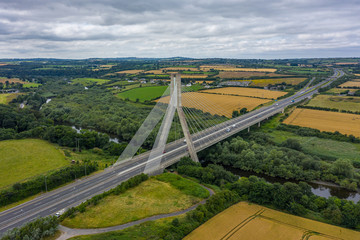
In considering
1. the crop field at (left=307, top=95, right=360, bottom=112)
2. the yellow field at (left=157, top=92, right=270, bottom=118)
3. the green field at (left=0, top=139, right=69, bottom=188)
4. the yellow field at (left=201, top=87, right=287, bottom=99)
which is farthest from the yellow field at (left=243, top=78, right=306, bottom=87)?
the green field at (left=0, top=139, right=69, bottom=188)

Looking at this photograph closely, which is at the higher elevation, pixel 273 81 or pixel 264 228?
pixel 273 81

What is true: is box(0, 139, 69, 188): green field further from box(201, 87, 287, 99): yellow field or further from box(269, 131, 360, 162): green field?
box(201, 87, 287, 99): yellow field

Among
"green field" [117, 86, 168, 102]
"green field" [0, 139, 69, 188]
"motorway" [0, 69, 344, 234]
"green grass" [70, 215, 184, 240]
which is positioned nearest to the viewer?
"green grass" [70, 215, 184, 240]

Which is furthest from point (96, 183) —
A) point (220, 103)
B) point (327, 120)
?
point (327, 120)

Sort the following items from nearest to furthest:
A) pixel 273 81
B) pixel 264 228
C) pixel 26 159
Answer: pixel 264 228 < pixel 26 159 < pixel 273 81

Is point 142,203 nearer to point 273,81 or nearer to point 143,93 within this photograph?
point 143,93

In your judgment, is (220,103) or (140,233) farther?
→ (220,103)

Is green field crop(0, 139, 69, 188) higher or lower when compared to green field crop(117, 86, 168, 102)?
lower

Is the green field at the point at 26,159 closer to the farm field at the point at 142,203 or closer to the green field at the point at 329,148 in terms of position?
the farm field at the point at 142,203
